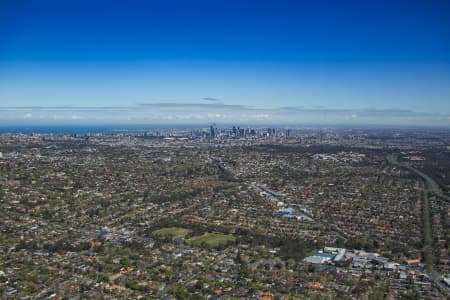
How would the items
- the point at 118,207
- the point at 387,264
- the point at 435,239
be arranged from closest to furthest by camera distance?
the point at 387,264, the point at 435,239, the point at 118,207

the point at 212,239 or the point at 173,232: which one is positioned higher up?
the point at 173,232

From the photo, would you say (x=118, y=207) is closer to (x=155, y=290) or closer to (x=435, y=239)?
(x=155, y=290)

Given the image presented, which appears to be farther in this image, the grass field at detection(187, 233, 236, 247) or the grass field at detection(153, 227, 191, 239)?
the grass field at detection(153, 227, 191, 239)

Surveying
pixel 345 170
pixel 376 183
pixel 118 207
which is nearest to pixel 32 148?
pixel 118 207

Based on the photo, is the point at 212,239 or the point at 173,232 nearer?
the point at 212,239
